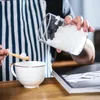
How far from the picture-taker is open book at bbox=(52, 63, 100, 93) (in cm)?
65

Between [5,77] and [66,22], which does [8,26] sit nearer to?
[5,77]

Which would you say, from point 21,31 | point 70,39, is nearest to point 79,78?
point 70,39

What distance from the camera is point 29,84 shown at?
714mm

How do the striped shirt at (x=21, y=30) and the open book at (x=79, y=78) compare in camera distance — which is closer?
the open book at (x=79, y=78)

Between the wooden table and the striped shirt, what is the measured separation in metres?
0.31

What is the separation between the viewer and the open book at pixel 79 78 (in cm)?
65

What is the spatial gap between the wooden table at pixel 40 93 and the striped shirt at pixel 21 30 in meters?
0.31

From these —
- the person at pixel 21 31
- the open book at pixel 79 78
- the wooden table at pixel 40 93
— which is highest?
the person at pixel 21 31

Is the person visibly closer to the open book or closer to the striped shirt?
the striped shirt

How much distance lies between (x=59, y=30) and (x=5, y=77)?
1.49 ft

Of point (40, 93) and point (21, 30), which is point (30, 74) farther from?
point (21, 30)

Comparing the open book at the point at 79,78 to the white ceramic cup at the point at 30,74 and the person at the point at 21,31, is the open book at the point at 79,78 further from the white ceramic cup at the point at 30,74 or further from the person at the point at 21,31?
the person at the point at 21,31

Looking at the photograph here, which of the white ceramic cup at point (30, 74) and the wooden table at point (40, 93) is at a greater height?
the white ceramic cup at point (30, 74)

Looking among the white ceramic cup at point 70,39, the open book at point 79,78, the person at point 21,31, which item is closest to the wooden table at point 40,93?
the open book at point 79,78
